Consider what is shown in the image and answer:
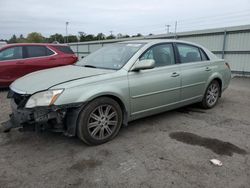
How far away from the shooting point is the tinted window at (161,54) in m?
4.07

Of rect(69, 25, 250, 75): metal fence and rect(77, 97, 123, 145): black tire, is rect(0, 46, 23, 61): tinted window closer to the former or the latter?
rect(77, 97, 123, 145): black tire

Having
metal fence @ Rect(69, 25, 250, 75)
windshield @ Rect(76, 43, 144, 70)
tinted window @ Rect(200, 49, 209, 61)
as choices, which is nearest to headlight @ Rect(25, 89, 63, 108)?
windshield @ Rect(76, 43, 144, 70)

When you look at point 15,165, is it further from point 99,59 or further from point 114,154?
point 99,59

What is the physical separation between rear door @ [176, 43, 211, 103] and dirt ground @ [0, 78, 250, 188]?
62cm

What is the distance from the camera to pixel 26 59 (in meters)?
7.54

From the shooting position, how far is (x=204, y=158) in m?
3.06

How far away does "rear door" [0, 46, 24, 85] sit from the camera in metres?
7.15

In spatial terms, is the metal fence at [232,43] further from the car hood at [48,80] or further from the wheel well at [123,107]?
the car hood at [48,80]

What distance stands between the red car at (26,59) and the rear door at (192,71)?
16.4 feet

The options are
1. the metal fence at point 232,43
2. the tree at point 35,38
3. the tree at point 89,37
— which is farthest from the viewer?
the tree at point 35,38

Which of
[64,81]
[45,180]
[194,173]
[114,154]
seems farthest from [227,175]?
[64,81]

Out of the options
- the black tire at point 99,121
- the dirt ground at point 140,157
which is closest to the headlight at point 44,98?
the black tire at point 99,121

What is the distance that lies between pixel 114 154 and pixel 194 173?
→ 3.59ft

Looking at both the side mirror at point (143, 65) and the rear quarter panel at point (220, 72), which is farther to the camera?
the rear quarter panel at point (220, 72)
